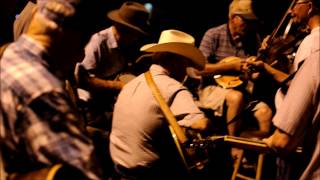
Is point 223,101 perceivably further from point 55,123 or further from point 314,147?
point 55,123

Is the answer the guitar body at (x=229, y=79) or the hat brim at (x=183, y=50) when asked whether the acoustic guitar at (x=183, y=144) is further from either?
the guitar body at (x=229, y=79)

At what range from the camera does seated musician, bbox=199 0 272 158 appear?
5590 millimetres

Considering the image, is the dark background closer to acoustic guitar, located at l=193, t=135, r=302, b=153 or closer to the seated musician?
the seated musician

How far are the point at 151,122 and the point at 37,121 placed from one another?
2246mm

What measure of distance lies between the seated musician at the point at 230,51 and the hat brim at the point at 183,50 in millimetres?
1082

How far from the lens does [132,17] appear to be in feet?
17.2

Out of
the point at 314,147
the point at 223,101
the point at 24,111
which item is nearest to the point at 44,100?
the point at 24,111

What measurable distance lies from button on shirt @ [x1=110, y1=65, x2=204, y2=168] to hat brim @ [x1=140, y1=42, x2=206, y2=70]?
160 mm

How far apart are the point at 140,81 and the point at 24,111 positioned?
2393mm

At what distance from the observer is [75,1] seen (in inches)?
81.3

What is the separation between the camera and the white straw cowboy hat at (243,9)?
5.88 m

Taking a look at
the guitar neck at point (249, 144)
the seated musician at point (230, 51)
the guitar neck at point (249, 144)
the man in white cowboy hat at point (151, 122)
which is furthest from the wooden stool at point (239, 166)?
the guitar neck at point (249, 144)

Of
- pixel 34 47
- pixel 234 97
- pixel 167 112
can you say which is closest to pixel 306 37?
pixel 167 112

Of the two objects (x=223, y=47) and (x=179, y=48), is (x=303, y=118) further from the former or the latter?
(x=223, y=47)
